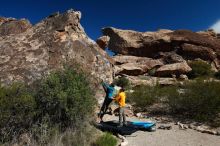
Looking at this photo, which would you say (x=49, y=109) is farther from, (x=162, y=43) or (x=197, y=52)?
(x=162, y=43)

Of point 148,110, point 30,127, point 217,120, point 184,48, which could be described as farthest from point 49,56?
point 184,48

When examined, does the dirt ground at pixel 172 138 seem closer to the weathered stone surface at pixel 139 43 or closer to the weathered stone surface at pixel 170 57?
the weathered stone surface at pixel 170 57

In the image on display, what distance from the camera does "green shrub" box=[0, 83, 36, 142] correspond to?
367 inches

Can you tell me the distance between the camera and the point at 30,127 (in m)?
9.63

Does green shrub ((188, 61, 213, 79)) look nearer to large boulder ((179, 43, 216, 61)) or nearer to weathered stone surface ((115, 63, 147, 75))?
weathered stone surface ((115, 63, 147, 75))

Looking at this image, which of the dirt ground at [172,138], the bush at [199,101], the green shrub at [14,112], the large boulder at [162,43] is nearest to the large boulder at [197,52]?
the large boulder at [162,43]

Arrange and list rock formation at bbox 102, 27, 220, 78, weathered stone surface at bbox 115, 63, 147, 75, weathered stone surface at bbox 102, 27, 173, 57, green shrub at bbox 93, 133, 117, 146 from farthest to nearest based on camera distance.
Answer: weathered stone surface at bbox 102, 27, 173, 57 < rock formation at bbox 102, 27, 220, 78 < weathered stone surface at bbox 115, 63, 147, 75 < green shrub at bbox 93, 133, 117, 146

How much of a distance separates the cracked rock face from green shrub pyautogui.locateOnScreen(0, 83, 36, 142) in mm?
1699

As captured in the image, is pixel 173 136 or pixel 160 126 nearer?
pixel 173 136

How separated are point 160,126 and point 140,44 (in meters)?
34.0

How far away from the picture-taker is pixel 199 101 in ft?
47.9

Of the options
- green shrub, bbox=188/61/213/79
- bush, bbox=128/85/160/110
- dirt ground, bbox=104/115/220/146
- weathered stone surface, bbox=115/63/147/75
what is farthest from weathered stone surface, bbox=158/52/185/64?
dirt ground, bbox=104/115/220/146

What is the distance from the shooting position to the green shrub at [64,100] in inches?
391

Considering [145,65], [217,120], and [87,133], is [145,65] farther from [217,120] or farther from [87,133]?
[87,133]
